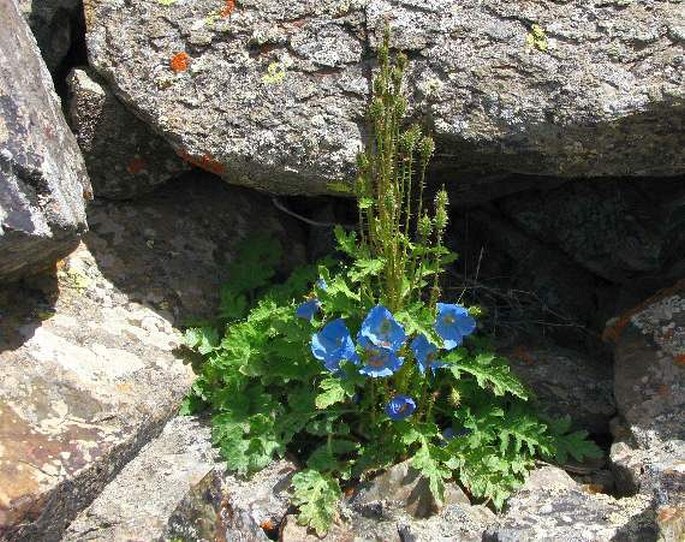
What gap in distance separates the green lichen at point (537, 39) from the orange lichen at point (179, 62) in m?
1.37

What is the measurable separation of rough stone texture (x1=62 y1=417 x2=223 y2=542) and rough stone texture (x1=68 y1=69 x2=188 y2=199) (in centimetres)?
114

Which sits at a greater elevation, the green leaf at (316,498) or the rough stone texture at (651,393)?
the rough stone texture at (651,393)

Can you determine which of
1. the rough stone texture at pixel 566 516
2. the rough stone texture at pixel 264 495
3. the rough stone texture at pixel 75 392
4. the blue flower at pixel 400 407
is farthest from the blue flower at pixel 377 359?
the rough stone texture at pixel 75 392

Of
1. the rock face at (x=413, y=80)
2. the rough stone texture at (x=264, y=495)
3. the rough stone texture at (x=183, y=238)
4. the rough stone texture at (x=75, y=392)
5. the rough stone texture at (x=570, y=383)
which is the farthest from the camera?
the rough stone texture at (x=183, y=238)

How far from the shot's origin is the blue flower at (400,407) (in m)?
3.73

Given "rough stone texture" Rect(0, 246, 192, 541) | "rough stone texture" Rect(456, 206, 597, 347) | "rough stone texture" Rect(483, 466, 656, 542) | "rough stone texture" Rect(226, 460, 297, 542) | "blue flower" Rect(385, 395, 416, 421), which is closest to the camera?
"rough stone texture" Rect(483, 466, 656, 542)

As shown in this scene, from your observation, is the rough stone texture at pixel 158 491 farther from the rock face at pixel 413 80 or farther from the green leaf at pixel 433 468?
the rock face at pixel 413 80

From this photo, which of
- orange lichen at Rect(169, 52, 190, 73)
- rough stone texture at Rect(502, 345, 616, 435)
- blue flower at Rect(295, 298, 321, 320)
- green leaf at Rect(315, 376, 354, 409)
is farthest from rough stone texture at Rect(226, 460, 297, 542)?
orange lichen at Rect(169, 52, 190, 73)

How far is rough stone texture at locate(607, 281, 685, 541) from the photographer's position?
374 cm

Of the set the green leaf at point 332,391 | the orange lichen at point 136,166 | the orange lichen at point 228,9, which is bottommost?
the green leaf at point 332,391

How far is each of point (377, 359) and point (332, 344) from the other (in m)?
0.20

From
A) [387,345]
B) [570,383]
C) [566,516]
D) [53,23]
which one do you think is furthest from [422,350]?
[53,23]

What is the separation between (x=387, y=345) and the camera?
3.65m

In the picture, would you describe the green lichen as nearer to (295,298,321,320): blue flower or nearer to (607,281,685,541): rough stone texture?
(607,281,685,541): rough stone texture
